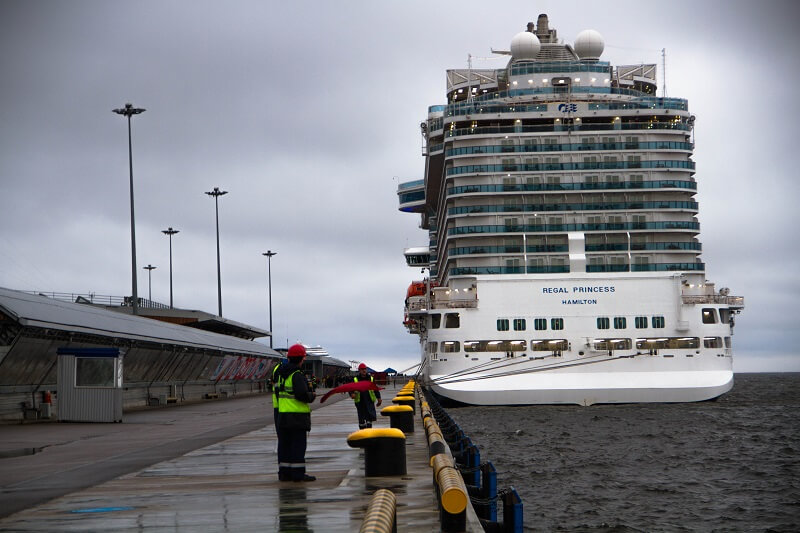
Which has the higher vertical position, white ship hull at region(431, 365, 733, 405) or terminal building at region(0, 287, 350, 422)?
terminal building at region(0, 287, 350, 422)

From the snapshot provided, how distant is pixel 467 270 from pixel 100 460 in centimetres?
4020

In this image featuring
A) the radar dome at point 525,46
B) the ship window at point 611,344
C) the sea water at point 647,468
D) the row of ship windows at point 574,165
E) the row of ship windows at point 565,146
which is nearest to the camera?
the sea water at point 647,468

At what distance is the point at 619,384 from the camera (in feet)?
170

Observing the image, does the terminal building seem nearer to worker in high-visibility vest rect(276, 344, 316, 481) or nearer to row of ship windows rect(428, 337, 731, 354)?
row of ship windows rect(428, 337, 731, 354)

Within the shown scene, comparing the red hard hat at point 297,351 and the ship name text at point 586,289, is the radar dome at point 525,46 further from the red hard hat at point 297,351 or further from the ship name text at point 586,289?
the red hard hat at point 297,351

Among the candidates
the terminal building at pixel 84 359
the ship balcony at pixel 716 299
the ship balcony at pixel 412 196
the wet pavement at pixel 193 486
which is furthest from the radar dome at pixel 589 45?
the wet pavement at pixel 193 486

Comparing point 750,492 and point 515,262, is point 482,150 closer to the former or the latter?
point 515,262

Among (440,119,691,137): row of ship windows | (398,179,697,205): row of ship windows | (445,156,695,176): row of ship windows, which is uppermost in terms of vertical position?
(440,119,691,137): row of ship windows

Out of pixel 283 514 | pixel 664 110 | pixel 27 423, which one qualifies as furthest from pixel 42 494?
pixel 664 110

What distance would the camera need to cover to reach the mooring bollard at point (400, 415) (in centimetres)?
2247

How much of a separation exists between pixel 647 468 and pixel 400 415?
1035cm

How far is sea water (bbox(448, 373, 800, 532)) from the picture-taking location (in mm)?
20938

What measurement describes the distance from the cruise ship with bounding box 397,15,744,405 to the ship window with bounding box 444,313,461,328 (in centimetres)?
6

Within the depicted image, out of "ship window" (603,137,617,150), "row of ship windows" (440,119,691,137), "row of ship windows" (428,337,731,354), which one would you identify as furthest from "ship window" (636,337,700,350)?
"row of ship windows" (440,119,691,137)
